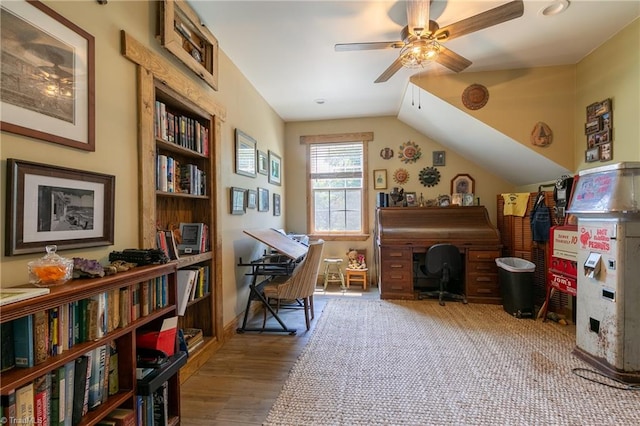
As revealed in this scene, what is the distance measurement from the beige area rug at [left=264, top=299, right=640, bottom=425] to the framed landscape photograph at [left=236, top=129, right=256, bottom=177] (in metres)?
1.94

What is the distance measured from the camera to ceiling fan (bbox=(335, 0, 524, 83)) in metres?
1.83

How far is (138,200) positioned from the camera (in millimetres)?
1733

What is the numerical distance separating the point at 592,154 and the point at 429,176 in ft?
6.69

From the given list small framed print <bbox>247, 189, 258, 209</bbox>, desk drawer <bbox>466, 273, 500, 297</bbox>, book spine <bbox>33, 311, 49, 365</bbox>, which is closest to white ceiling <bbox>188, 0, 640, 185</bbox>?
small framed print <bbox>247, 189, 258, 209</bbox>

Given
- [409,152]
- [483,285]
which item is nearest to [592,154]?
[483,285]

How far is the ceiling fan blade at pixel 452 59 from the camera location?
230 cm

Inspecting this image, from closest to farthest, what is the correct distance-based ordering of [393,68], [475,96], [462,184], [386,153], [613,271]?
[613,271] < [393,68] < [475,96] < [462,184] < [386,153]

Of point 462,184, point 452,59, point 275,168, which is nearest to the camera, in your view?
point 452,59

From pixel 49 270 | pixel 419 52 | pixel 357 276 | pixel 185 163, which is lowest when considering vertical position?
pixel 357 276

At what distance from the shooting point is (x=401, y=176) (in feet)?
15.6

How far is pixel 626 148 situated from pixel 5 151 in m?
4.13

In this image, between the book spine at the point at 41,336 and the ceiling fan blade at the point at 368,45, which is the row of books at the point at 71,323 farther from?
the ceiling fan blade at the point at 368,45

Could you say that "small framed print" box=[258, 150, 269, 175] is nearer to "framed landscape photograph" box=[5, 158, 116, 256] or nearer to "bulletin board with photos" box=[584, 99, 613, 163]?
"framed landscape photograph" box=[5, 158, 116, 256]

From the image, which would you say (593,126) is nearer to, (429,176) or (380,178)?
(429,176)
